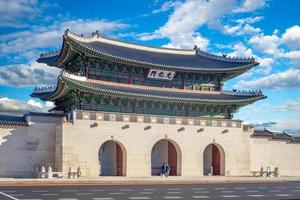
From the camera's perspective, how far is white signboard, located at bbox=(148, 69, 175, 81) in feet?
141

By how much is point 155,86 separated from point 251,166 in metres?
13.3

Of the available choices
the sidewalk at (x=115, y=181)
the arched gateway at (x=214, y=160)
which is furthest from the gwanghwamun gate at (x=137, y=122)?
the sidewalk at (x=115, y=181)

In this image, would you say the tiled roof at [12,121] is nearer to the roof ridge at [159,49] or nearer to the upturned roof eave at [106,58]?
the upturned roof eave at [106,58]

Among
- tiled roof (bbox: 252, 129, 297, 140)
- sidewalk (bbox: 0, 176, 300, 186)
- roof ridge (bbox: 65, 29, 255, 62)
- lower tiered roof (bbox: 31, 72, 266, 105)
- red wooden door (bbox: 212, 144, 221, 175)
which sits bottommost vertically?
sidewalk (bbox: 0, 176, 300, 186)

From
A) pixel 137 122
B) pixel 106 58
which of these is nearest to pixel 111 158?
pixel 137 122

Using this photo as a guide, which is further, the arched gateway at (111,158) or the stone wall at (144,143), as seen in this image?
the arched gateway at (111,158)

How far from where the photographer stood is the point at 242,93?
46.1 m

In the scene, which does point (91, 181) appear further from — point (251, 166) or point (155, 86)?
point (251, 166)

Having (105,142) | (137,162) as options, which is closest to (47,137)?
(105,142)

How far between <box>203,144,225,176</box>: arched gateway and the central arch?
4.25 m

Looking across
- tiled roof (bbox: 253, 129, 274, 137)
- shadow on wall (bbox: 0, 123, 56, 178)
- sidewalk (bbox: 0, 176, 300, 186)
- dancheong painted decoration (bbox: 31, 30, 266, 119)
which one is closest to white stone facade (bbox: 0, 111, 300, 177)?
shadow on wall (bbox: 0, 123, 56, 178)

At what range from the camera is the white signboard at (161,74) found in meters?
42.9

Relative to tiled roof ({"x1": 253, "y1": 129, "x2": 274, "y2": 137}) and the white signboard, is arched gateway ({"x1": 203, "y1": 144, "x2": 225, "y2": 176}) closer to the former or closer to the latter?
tiled roof ({"x1": 253, "y1": 129, "x2": 274, "y2": 137})

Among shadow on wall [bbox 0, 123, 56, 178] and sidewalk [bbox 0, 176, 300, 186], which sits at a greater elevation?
shadow on wall [bbox 0, 123, 56, 178]
